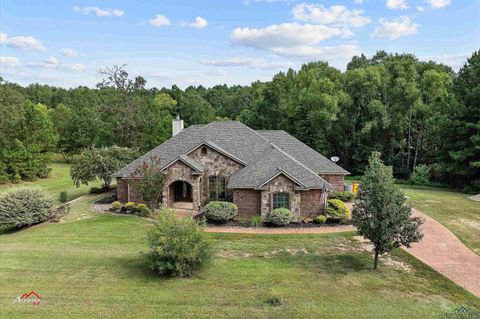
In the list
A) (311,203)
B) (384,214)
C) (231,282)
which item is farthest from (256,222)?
(384,214)

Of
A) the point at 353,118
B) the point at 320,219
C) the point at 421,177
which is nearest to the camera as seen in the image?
the point at 320,219

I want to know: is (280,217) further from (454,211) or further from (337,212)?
(454,211)

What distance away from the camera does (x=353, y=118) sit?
46.3 m

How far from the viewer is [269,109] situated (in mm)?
54125

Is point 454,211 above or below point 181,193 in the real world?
below

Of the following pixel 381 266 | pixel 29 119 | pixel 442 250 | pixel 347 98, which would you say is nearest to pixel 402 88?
pixel 347 98

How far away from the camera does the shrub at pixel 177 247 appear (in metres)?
14.3

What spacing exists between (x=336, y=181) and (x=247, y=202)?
9040mm

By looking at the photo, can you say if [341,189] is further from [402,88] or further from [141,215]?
[402,88]

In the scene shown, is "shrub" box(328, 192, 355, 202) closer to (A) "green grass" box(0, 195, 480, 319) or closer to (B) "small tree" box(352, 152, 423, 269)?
(A) "green grass" box(0, 195, 480, 319)

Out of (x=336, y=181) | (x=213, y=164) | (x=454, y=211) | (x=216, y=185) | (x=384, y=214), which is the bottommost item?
(x=454, y=211)

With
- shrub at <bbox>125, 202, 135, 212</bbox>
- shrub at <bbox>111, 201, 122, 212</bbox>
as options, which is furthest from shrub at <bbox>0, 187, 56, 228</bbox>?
shrub at <bbox>125, 202, 135, 212</bbox>

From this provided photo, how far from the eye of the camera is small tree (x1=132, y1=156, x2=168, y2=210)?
76.8ft

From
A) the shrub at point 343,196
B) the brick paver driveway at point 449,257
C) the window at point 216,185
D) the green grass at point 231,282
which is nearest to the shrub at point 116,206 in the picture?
the green grass at point 231,282
